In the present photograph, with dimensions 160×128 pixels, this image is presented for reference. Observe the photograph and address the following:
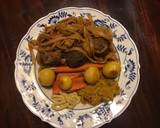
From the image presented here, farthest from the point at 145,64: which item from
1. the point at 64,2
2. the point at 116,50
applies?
the point at 64,2

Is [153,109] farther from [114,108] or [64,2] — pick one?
[64,2]

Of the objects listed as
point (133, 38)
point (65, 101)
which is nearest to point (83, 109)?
point (65, 101)

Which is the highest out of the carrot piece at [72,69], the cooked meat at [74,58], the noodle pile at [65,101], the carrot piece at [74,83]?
the cooked meat at [74,58]

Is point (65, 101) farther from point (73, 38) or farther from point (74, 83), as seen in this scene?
point (73, 38)

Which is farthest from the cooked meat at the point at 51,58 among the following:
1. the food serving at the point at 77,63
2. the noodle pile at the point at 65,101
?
the noodle pile at the point at 65,101

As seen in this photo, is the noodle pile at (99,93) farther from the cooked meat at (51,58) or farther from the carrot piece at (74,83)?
the cooked meat at (51,58)

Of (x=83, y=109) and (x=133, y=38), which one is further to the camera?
(x=133, y=38)

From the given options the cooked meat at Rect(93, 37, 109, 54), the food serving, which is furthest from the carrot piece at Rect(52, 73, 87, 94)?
the cooked meat at Rect(93, 37, 109, 54)

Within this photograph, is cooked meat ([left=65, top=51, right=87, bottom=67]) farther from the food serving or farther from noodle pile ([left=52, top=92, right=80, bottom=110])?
noodle pile ([left=52, top=92, right=80, bottom=110])
